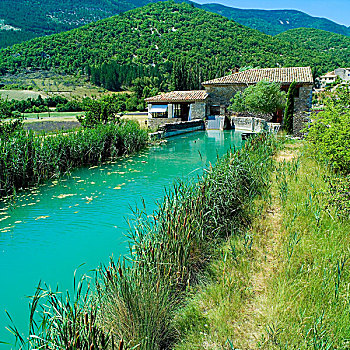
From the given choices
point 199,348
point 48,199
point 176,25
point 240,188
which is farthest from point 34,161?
point 176,25

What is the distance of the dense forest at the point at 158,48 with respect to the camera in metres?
62.3

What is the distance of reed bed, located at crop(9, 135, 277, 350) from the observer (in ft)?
7.78

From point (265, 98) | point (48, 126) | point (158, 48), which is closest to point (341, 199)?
point (265, 98)

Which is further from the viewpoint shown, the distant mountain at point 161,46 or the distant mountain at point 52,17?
the distant mountain at point 52,17

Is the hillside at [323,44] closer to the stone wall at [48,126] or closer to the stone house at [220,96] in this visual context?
the stone house at [220,96]

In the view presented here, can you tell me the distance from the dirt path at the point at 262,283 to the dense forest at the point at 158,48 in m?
49.9

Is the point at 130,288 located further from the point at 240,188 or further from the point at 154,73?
the point at 154,73

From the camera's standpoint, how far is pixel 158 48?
8094 cm

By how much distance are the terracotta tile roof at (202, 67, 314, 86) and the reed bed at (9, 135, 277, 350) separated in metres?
20.4

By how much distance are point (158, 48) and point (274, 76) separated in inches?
2466

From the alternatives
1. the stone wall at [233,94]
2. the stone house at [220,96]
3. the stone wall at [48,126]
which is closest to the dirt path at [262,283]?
the stone wall at [48,126]

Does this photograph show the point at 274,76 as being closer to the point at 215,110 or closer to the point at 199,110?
the point at 215,110

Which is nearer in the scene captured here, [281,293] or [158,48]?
[281,293]

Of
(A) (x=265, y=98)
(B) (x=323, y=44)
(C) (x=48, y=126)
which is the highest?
(B) (x=323, y=44)
